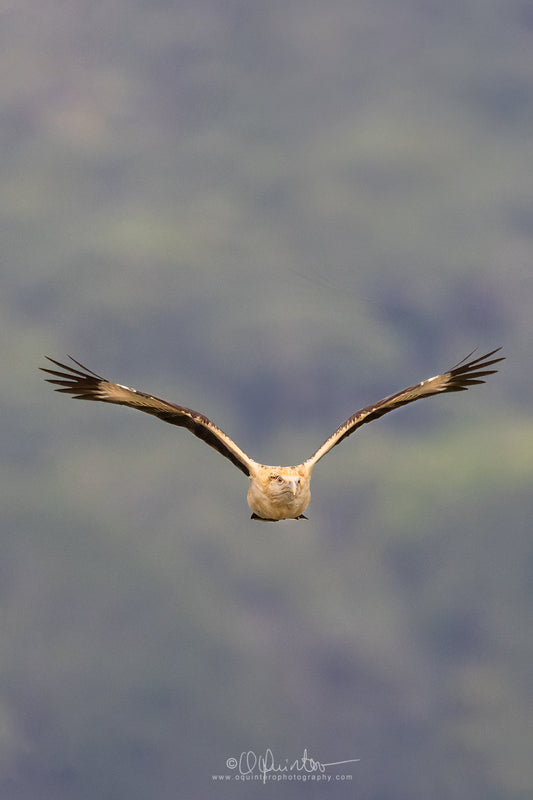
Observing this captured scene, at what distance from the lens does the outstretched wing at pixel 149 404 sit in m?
33.0

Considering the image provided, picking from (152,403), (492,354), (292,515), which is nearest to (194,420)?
(152,403)

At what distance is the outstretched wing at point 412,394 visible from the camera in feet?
112

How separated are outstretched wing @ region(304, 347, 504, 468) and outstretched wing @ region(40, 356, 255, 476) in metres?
2.14

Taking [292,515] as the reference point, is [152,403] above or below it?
above

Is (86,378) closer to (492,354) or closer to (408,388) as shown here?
(408,388)

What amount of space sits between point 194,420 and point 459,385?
7.89m

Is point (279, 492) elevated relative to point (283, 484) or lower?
lower

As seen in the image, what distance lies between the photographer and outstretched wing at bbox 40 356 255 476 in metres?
33.0

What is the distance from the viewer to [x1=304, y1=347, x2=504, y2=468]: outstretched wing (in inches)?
1345

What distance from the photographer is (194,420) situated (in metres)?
33.1

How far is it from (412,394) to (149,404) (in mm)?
7388

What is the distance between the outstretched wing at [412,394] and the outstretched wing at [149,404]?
2.14 metres

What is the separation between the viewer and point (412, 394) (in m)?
36.2

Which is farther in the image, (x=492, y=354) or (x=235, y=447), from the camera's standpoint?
(x=492, y=354)
